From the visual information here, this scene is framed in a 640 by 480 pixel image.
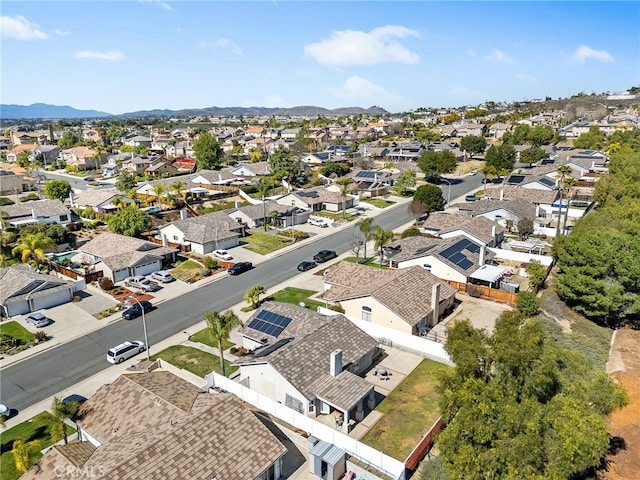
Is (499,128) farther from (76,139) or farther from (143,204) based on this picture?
(76,139)

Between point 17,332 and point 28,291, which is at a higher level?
point 28,291

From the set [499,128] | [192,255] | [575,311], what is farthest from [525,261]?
[499,128]

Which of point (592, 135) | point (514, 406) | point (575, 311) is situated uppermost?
point (592, 135)

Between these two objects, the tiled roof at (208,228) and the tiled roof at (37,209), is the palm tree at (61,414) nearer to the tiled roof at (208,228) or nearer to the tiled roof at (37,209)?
the tiled roof at (208,228)

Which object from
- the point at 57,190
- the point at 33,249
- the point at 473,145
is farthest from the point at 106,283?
the point at 473,145

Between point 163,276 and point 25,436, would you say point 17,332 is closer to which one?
point 163,276

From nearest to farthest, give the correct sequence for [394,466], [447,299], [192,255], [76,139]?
[394,466] < [447,299] < [192,255] < [76,139]

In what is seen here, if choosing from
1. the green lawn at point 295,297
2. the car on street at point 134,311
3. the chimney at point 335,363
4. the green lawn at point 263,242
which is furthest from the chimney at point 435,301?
the green lawn at point 263,242
